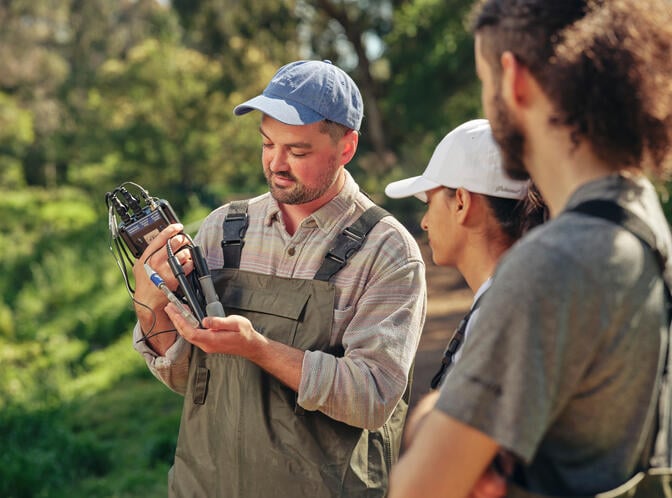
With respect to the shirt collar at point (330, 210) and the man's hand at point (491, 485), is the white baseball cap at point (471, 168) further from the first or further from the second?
the man's hand at point (491, 485)

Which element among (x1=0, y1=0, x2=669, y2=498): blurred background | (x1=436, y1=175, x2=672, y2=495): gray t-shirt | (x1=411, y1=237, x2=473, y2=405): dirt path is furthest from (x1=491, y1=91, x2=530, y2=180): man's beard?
(x1=411, y1=237, x2=473, y2=405): dirt path

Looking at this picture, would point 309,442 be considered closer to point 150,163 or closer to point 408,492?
point 408,492

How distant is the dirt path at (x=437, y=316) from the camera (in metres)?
6.83

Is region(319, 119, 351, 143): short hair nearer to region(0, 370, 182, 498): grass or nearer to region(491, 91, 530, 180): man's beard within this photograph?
region(491, 91, 530, 180): man's beard

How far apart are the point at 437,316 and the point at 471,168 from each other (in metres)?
7.02

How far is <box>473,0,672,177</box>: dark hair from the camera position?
1380 millimetres

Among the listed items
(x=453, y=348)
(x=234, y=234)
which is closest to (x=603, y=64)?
(x=453, y=348)

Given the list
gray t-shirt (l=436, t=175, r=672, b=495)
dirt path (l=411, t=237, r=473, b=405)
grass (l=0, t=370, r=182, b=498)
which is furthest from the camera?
dirt path (l=411, t=237, r=473, b=405)

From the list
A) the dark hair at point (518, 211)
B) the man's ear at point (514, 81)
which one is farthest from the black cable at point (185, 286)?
the man's ear at point (514, 81)

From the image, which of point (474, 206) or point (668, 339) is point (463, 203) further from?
point (668, 339)

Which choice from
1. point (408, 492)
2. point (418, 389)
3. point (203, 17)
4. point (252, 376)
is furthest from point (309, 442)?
point (203, 17)

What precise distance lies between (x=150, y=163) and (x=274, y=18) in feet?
13.5

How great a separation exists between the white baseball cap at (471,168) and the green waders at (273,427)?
43cm

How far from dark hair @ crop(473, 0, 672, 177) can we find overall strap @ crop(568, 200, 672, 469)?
10 cm
